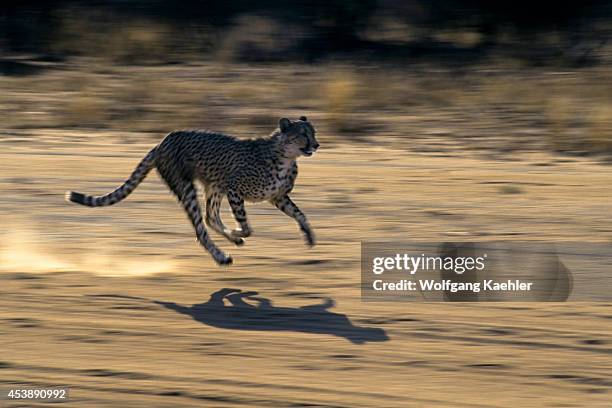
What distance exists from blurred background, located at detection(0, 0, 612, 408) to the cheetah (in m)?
0.40

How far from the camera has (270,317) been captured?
29.4 feet

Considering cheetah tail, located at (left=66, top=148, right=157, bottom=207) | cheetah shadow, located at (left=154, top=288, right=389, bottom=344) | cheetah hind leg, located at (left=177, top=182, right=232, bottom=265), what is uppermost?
cheetah tail, located at (left=66, top=148, right=157, bottom=207)

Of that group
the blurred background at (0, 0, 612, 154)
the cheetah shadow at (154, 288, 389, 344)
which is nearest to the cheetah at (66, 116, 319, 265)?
the cheetah shadow at (154, 288, 389, 344)

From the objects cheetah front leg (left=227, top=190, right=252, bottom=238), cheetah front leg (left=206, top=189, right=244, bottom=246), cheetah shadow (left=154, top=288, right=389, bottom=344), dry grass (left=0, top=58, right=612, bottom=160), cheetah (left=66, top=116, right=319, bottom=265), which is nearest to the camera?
cheetah shadow (left=154, top=288, right=389, bottom=344)

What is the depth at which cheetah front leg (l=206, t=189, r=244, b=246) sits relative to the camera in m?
10.6

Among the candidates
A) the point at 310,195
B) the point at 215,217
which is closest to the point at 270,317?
the point at 215,217

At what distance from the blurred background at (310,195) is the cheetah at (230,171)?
0.40m

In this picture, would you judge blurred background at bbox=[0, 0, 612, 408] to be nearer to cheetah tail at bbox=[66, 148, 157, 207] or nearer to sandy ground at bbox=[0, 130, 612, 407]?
sandy ground at bbox=[0, 130, 612, 407]

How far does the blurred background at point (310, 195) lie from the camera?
25.4 ft

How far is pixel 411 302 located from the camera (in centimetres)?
928

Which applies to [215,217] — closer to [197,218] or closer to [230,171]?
[197,218]

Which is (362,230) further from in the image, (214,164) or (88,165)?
(88,165)

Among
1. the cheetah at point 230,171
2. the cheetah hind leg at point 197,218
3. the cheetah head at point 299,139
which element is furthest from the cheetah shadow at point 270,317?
the cheetah head at point 299,139

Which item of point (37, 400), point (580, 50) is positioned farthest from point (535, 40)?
point (37, 400)
